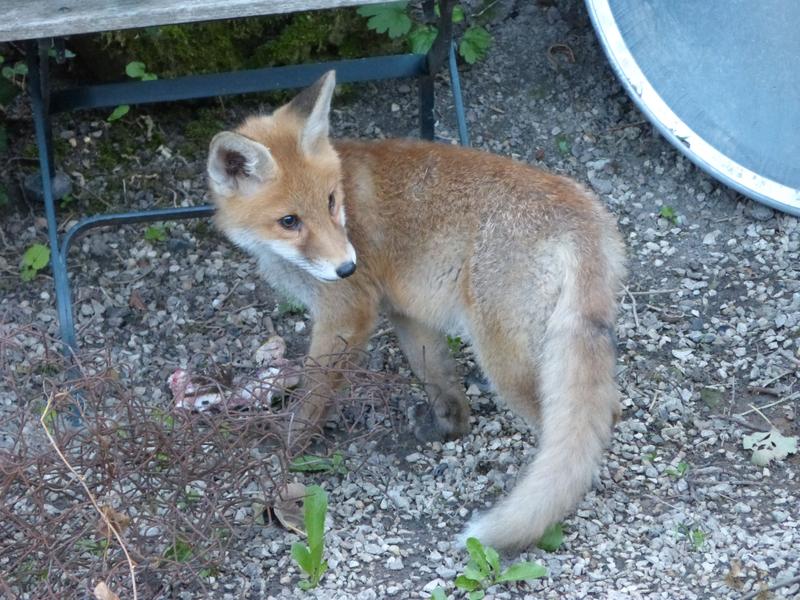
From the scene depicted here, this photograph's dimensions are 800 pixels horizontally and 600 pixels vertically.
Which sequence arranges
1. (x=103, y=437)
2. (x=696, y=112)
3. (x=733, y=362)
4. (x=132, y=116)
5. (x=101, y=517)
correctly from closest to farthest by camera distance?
(x=101, y=517) → (x=103, y=437) → (x=733, y=362) → (x=696, y=112) → (x=132, y=116)

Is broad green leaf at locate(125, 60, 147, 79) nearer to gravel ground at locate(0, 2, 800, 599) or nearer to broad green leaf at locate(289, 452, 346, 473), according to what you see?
gravel ground at locate(0, 2, 800, 599)

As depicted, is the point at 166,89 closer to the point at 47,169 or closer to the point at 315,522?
the point at 47,169

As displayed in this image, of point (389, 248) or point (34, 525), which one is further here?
point (389, 248)

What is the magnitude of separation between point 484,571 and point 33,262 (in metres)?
2.61

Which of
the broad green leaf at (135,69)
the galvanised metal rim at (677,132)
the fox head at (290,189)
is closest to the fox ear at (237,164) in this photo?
the fox head at (290,189)

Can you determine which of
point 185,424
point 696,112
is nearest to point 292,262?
point 185,424

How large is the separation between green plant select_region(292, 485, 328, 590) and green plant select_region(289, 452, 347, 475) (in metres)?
0.47

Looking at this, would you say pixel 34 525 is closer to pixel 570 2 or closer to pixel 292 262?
pixel 292 262

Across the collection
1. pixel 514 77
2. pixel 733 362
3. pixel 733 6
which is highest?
pixel 733 6

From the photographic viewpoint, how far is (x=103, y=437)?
10.3 feet

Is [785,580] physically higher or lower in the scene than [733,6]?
lower

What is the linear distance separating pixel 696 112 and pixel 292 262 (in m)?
2.23

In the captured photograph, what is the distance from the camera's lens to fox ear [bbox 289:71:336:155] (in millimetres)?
3668

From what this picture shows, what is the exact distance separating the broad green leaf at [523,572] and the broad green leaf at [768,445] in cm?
104
